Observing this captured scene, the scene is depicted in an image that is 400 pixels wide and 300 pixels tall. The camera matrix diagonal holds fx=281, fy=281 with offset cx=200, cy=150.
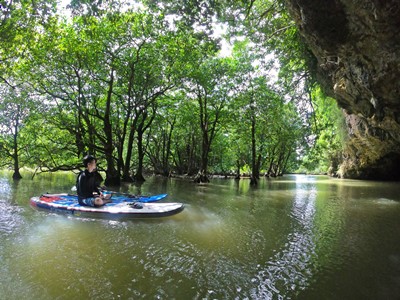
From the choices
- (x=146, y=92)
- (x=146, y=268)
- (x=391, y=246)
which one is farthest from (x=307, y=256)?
(x=146, y=92)

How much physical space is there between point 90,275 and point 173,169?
38.4m

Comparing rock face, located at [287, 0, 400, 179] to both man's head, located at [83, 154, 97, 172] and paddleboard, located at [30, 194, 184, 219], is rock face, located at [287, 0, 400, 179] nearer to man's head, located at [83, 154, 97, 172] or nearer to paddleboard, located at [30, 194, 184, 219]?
paddleboard, located at [30, 194, 184, 219]

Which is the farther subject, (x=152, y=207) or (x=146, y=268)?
(x=152, y=207)

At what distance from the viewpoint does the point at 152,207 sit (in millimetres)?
9133

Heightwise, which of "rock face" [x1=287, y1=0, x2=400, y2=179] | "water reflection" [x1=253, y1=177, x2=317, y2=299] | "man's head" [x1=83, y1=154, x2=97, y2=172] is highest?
"rock face" [x1=287, y1=0, x2=400, y2=179]

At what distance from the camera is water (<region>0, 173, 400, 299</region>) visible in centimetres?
403

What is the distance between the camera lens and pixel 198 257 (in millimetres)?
5418

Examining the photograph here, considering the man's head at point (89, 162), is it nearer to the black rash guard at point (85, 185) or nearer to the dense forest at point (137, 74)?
the black rash guard at point (85, 185)

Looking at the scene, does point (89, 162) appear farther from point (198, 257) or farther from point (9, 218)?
point (198, 257)

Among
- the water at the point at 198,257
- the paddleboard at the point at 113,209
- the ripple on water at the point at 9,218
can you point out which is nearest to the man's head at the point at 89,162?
the paddleboard at the point at 113,209

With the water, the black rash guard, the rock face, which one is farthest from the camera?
the black rash guard

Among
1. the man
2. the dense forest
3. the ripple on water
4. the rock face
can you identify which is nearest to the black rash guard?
the man

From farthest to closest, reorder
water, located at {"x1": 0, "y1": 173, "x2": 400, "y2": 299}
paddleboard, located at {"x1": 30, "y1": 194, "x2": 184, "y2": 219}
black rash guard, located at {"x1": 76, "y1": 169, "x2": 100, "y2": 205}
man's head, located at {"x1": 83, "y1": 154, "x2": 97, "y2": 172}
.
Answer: black rash guard, located at {"x1": 76, "y1": 169, "x2": 100, "y2": 205} < man's head, located at {"x1": 83, "y1": 154, "x2": 97, "y2": 172} < paddleboard, located at {"x1": 30, "y1": 194, "x2": 184, "y2": 219} < water, located at {"x1": 0, "y1": 173, "x2": 400, "y2": 299}

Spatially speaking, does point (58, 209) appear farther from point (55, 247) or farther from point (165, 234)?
point (165, 234)
